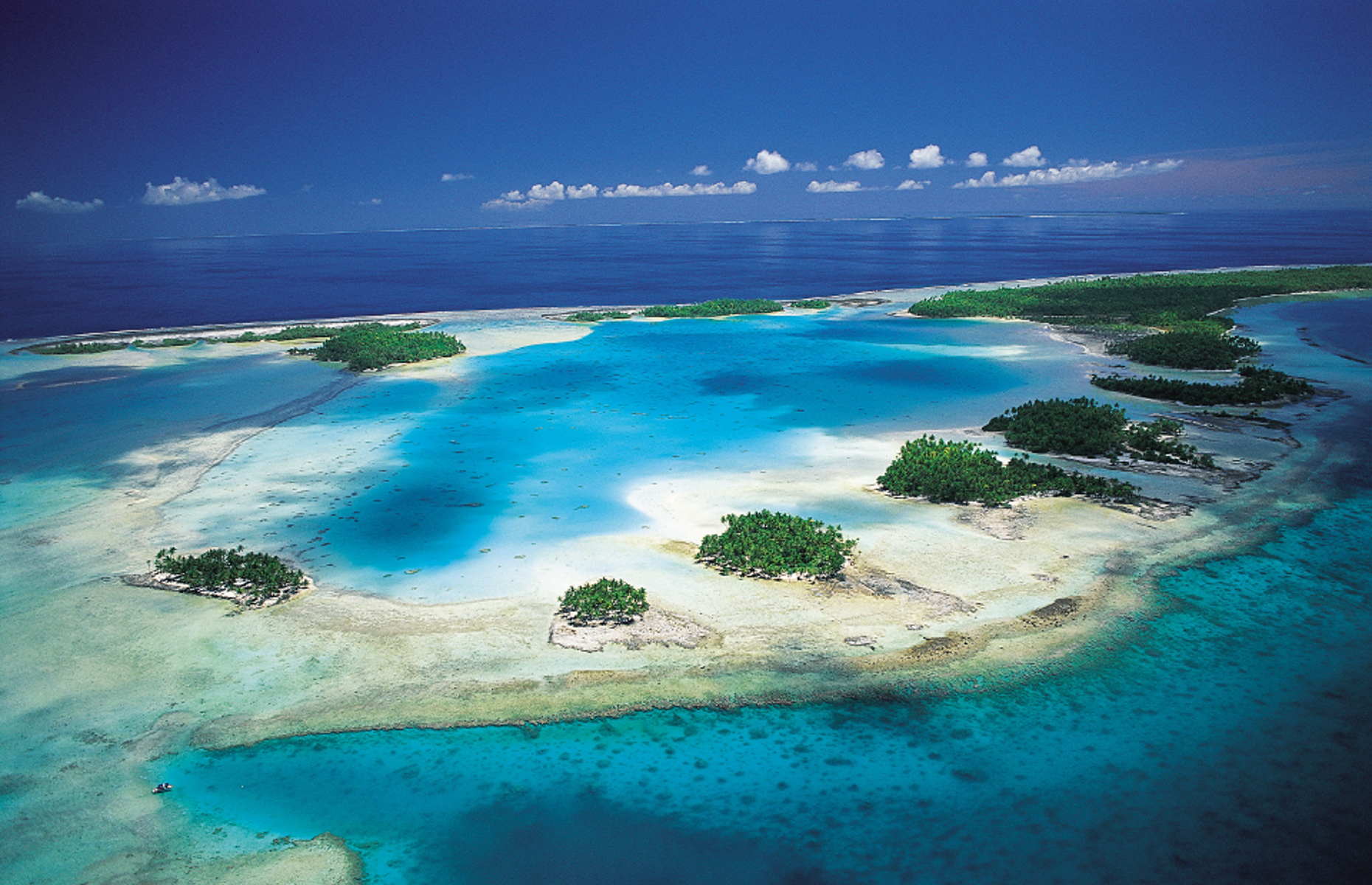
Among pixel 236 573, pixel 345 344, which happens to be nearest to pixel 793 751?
pixel 236 573

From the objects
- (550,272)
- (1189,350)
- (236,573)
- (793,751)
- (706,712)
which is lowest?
(793,751)

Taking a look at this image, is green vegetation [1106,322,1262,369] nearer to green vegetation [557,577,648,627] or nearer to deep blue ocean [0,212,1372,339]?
green vegetation [557,577,648,627]

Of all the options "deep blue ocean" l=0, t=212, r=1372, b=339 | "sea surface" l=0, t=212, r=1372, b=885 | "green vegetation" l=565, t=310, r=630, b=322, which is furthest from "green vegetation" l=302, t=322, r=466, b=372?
"deep blue ocean" l=0, t=212, r=1372, b=339

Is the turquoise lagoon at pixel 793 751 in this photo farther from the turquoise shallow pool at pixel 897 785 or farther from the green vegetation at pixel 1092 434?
the green vegetation at pixel 1092 434

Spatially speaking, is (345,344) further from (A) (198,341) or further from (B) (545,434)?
(B) (545,434)

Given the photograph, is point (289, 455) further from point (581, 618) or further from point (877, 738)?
point (877, 738)

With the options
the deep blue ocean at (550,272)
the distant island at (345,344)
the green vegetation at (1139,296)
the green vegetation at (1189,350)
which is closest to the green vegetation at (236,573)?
the distant island at (345,344)

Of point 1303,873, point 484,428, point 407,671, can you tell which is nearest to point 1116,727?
point 1303,873
